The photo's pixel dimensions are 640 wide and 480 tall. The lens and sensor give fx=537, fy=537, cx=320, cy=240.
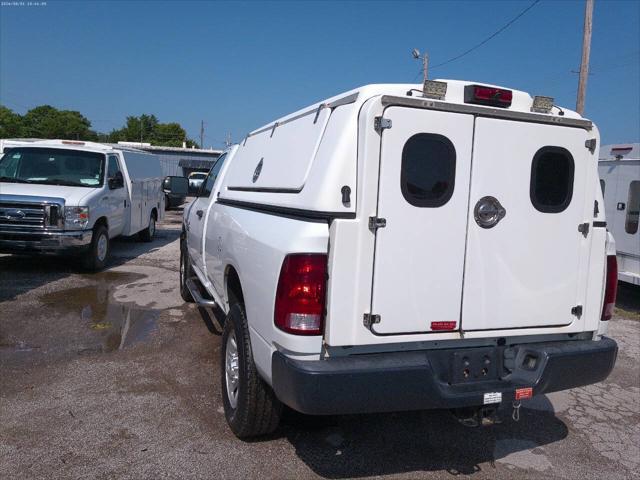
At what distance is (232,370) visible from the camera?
3820mm

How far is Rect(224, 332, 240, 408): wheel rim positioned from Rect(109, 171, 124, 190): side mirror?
6.83m

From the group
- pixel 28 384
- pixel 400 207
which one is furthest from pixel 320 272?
pixel 28 384

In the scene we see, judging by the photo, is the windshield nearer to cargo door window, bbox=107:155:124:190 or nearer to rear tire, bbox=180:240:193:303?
cargo door window, bbox=107:155:124:190

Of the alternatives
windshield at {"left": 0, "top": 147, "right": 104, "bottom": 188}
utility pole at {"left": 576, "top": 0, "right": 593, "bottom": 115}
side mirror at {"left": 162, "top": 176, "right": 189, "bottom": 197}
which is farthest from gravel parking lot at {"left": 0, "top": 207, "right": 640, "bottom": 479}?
utility pole at {"left": 576, "top": 0, "right": 593, "bottom": 115}

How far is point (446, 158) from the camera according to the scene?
117 inches

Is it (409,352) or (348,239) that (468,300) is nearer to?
(409,352)

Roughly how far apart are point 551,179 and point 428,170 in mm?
845

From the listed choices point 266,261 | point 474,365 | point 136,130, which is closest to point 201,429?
point 266,261

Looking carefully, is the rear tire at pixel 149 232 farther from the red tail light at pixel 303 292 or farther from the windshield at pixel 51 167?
the red tail light at pixel 303 292

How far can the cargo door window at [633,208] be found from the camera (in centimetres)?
817

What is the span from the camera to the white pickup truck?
9.07ft

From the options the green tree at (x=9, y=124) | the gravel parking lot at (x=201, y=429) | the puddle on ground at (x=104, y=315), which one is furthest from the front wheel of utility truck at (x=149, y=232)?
the green tree at (x=9, y=124)

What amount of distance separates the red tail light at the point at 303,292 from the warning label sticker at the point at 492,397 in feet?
3.35

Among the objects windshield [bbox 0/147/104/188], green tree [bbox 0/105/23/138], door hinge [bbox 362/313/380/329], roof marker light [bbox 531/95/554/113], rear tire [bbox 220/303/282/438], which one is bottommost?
rear tire [bbox 220/303/282/438]
